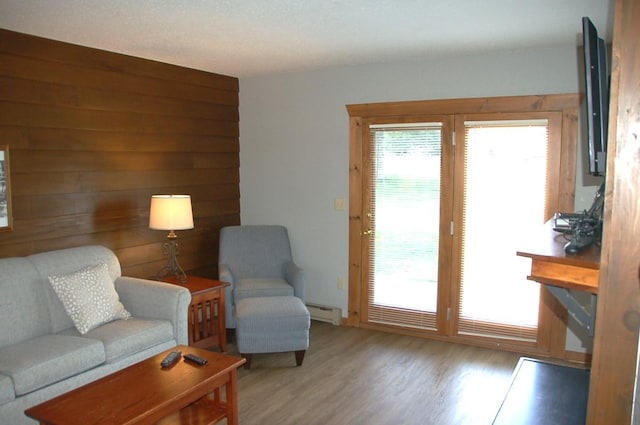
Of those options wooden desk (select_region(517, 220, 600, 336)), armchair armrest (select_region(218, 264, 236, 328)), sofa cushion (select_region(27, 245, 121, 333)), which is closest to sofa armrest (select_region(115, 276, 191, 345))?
sofa cushion (select_region(27, 245, 121, 333))

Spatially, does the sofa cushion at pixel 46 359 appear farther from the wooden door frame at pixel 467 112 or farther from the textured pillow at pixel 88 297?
the wooden door frame at pixel 467 112

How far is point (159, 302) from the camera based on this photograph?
11.5ft

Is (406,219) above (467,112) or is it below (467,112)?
below

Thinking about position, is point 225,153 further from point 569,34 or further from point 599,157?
point 599,157

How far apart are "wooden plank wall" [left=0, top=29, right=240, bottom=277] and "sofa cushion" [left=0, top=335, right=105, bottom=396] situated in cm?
72

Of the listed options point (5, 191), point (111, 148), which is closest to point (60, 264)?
point (5, 191)

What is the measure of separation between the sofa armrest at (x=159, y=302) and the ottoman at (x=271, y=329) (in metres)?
0.41

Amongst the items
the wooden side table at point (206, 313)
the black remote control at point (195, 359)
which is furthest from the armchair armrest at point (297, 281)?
the black remote control at point (195, 359)

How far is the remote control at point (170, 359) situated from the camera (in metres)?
2.72

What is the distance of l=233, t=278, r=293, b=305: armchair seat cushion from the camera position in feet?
14.0

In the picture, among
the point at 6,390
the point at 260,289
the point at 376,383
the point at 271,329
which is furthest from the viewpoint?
the point at 260,289

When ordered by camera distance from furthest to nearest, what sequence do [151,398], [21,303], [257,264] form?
[257,264], [21,303], [151,398]

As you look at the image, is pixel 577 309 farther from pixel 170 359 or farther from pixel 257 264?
pixel 257 264

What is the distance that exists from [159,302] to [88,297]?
44 centimetres
